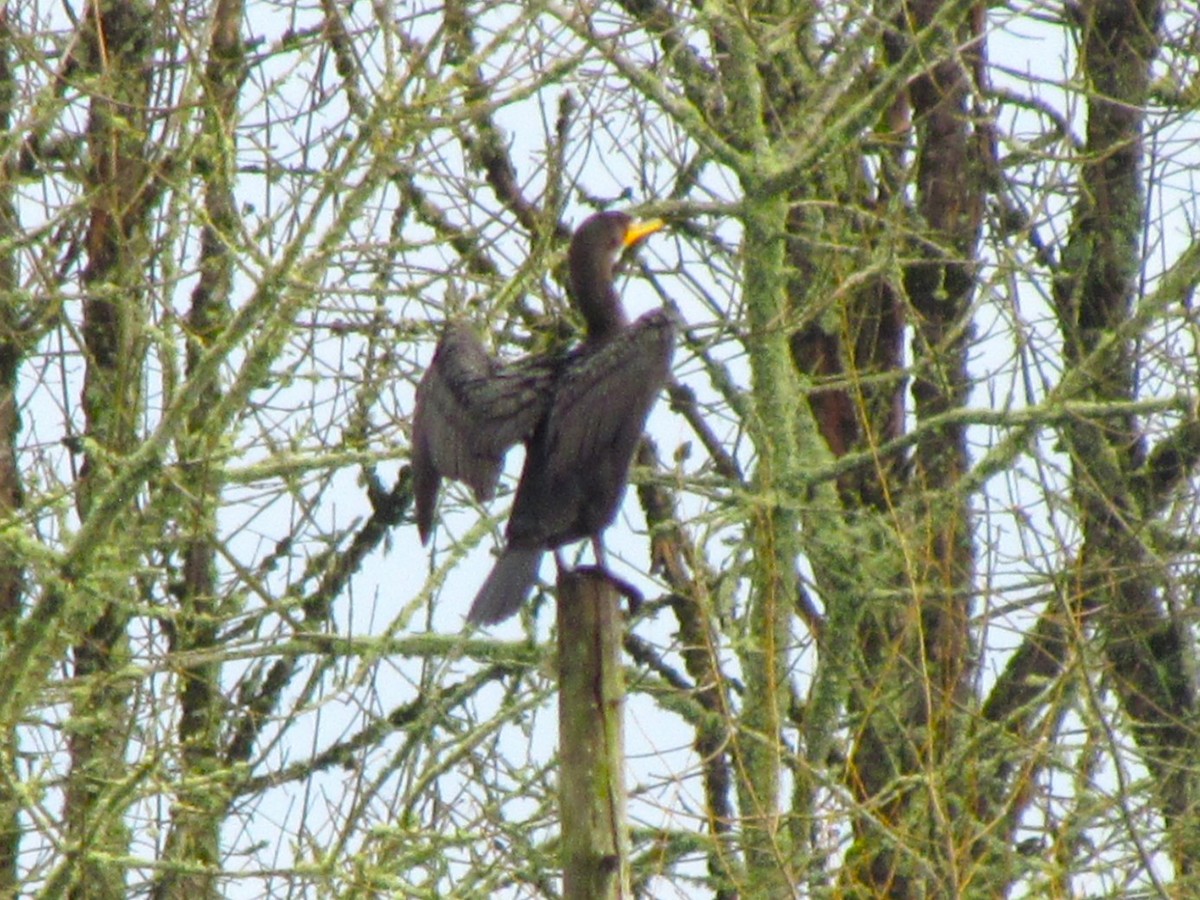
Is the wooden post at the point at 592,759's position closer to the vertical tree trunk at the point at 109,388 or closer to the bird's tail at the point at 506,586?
the bird's tail at the point at 506,586

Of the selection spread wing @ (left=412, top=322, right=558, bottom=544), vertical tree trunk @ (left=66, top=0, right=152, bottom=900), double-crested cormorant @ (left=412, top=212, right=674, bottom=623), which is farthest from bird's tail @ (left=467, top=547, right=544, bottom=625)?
vertical tree trunk @ (left=66, top=0, right=152, bottom=900)

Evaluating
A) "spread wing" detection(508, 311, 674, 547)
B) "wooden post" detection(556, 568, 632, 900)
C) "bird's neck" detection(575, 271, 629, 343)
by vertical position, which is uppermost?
"bird's neck" detection(575, 271, 629, 343)

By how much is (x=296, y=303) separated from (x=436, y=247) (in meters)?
1.17

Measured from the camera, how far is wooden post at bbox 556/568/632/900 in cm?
373

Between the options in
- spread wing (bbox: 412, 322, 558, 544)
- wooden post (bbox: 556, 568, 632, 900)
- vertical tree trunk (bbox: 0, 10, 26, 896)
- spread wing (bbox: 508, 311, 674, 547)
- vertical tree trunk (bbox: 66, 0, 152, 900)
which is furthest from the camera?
vertical tree trunk (bbox: 0, 10, 26, 896)

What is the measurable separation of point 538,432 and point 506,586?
446mm

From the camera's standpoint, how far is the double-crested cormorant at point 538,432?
5.19m

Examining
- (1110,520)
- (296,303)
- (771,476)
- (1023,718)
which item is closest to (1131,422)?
(1110,520)

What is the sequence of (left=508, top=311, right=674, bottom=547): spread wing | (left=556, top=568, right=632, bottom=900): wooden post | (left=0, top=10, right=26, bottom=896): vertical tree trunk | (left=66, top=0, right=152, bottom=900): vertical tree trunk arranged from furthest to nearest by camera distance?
(left=0, top=10, right=26, bottom=896): vertical tree trunk < (left=66, top=0, right=152, bottom=900): vertical tree trunk < (left=508, top=311, right=674, bottom=547): spread wing < (left=556, top=568, right=632, bottom=900): wooden post

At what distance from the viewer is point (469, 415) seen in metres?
5.20

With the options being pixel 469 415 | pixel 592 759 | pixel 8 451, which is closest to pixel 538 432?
pixel 469 415

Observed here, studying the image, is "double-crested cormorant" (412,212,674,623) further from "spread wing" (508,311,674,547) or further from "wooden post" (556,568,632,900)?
"wooden post" (556,568,632,900)

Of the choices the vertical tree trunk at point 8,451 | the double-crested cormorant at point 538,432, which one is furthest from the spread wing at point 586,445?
the vertical tree trunk at point 8,451

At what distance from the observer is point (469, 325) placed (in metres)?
5.70
